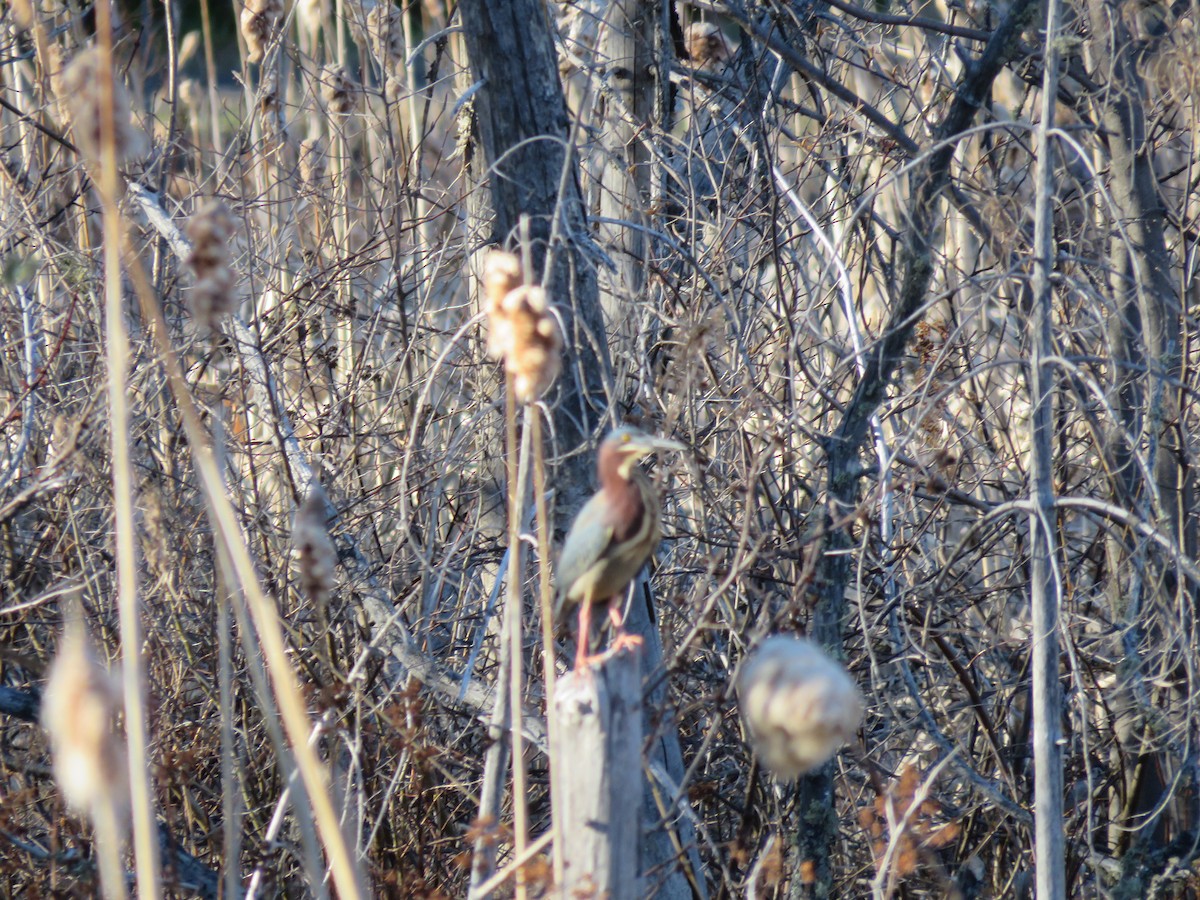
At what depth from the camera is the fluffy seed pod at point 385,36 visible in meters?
4.51

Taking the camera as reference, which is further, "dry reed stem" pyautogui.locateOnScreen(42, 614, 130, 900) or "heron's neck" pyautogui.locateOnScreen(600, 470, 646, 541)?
"heron's neck" pyautogui.locateOnScreen(600, 470, 646, 541)

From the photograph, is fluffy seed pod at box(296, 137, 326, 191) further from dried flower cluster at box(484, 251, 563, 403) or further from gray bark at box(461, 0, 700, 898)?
dried flower cluster at box(484, 251, 563, 403)

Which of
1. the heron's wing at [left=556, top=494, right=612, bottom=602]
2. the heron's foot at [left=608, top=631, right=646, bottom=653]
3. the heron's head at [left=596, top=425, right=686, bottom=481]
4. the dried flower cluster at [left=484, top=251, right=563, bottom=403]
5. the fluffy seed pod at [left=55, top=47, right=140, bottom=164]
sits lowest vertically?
the heron's foot at [left=608, top=631, right=646, bottom=653]

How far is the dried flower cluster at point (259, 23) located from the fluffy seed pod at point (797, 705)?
3.34 metres

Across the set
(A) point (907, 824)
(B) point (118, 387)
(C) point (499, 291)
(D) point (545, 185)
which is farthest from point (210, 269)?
(A) point (907, 824)

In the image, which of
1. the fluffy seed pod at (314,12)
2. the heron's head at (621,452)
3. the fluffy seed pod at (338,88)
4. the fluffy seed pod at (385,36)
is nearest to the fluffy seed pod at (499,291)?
the heron's head at (621,452)

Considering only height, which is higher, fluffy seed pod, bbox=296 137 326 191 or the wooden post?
fluffy seed pod, bbox=296 137 326 191

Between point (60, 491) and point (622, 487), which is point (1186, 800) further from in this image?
point (60, 491)

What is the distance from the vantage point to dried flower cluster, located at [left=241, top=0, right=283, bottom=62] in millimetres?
4324

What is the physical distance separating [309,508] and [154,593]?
1.58 meters

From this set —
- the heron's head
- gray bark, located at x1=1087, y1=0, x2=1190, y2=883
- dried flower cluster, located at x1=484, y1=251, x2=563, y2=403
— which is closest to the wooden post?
the heron's head

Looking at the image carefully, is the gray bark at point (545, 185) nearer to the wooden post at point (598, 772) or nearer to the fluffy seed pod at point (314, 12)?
the fluffy seed pod at point (314, 12)

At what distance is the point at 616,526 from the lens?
2.33m

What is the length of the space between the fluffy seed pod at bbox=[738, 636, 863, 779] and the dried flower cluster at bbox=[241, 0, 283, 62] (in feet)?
11.0
